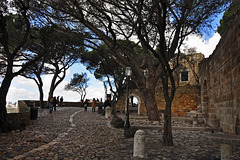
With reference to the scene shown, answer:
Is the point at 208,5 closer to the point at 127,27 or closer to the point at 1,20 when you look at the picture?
the point at 127,27

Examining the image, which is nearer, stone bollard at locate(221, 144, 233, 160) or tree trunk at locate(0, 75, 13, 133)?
stone bollard at locate(221, 144, 233, 160)

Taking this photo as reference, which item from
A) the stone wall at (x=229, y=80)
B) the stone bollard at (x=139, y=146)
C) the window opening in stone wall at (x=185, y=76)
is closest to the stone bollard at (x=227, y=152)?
the stone bollard at (x=139, y=146)

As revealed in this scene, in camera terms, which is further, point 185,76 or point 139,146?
point 185,76

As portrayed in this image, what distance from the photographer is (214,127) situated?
30.1 feet

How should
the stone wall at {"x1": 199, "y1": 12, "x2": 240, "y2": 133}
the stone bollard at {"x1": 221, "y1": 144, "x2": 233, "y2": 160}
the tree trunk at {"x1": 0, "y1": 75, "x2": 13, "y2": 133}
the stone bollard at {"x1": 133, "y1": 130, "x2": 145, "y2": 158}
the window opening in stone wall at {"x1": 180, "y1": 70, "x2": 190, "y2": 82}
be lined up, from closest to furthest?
the stone bollard at {"x1": 221, "y1": 144, "x2": 233, "y2": 160}
the stone bollard at {"x1": 133, "y1": 130, "x2": 145, "y2": 158}
the stone wall at {"x1": 199, "y1": 12, "x2": 240, "y2": 133}
the tree trunk at {"x1": 0, "y1": 75, "x2": 13, "y2": 133}
the window opening in stone wall at {"x1": 180, "y1": 70, "x2": 190, "y2": 82}

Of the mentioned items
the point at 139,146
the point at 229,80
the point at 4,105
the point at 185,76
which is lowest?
the point at 139,146

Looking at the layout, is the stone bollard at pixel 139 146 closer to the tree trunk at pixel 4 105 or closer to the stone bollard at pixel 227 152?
the stone bollard at pixel 227 152

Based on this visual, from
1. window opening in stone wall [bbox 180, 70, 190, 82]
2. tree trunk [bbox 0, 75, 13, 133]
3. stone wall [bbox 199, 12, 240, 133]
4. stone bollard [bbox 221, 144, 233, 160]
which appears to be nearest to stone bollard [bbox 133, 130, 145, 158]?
stone bollard [bbox 221, 144, 233, 160]

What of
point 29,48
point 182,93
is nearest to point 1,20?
point 29,48

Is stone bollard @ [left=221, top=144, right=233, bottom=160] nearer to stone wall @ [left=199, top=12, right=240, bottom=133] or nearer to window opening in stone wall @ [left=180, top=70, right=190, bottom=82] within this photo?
stone wall @ [left=199, top=12, right=240, bottom=133]

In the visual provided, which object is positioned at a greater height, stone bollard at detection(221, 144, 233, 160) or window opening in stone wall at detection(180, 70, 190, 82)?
window opening in stone wall at detection(180, 70, 190, 82)

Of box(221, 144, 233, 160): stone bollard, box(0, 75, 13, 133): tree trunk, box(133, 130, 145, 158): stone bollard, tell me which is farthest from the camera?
box(0, 75, 13, 133): tree trunk

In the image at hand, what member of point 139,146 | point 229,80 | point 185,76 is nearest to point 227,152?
point 139,146

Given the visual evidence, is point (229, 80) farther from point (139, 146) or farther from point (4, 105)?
point (4, 105)
